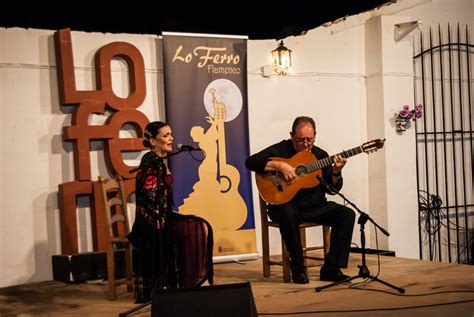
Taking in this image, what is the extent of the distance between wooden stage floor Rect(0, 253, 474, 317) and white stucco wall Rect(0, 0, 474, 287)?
2.26 ft

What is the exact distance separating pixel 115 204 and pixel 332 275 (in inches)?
77.2

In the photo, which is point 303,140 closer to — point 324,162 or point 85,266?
point 324,162

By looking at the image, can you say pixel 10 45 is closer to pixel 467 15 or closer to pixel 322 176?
pixel 322 176

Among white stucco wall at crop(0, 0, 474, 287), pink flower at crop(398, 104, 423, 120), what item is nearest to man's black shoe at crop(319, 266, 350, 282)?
white stucco wall at crop(0, 0, 474, 287)

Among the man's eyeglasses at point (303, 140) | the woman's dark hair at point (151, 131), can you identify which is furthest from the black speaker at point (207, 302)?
the man's eyeglasses at point (303, 140)

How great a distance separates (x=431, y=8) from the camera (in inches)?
298

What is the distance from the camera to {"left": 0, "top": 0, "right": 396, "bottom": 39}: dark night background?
6590 mm

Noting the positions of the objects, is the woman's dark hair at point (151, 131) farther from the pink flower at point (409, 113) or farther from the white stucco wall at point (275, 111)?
the pink flower at point (409, 113)

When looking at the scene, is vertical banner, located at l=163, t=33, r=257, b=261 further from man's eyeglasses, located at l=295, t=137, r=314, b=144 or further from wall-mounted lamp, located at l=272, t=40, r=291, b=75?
man's eyeglasses, located at l=295, t=137, r=314, b=144

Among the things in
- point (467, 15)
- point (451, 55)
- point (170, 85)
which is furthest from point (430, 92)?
point (170, 85)

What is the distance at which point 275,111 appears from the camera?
680cm

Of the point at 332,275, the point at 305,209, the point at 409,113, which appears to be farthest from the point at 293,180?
the point at 409,113

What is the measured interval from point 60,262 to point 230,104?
2.25 m

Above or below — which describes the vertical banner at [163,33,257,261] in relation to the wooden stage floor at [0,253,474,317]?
above
